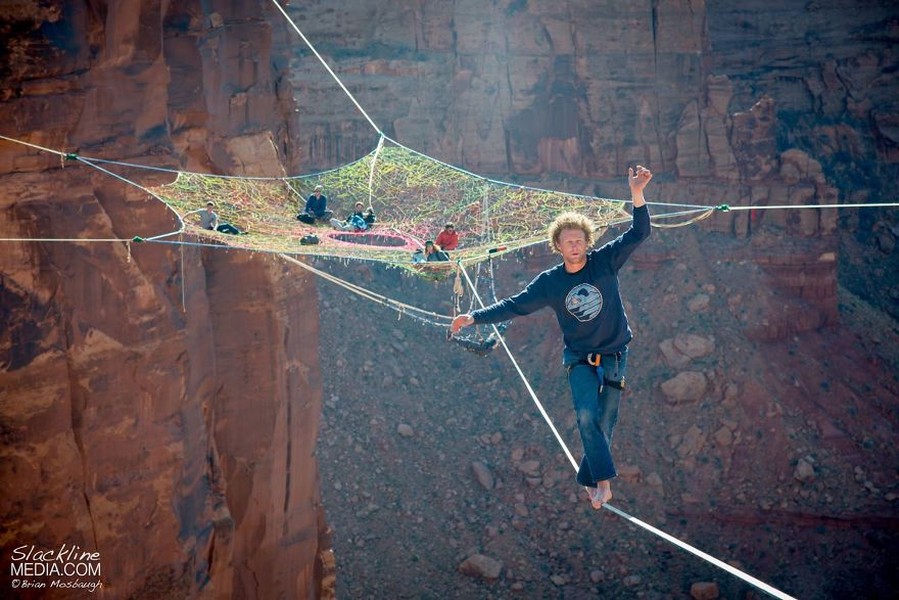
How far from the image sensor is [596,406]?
11.3 meters

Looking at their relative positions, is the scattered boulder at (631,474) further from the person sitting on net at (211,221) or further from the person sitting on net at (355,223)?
the person sitting on net at (211,221)

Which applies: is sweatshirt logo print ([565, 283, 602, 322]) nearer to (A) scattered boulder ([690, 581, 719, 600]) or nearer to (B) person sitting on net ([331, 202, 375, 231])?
(B) person sitting on net ([331, 202, 375, 231])

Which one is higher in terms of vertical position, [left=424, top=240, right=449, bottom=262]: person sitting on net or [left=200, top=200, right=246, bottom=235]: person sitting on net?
[left=200, top=200, right=246, bottom=235]: person sitting on net

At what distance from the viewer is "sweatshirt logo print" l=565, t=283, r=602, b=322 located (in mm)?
11352

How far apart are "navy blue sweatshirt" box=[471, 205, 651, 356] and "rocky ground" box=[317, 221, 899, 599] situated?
703 inches

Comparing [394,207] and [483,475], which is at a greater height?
[394,207]

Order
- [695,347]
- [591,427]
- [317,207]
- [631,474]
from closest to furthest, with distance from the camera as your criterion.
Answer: [591,427] → [317,207] → [631,474] → [695,347]

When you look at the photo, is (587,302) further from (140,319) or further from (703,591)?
(703,591)

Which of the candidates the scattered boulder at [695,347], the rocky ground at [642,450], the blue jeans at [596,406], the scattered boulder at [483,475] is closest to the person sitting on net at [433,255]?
the blue jeans at [596,406]

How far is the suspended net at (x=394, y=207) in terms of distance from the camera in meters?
16.4

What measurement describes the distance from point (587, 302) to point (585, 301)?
0.07ft

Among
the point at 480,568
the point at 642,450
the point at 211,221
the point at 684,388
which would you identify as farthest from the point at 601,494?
the point at 684,388

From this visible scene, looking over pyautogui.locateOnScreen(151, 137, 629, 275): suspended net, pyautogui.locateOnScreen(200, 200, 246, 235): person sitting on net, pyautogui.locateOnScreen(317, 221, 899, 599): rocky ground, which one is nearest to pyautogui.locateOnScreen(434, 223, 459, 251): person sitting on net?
pyautogui.locateOnScreen(151, 137, 629, 275): suspended net

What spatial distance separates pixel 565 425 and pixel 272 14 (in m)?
15.4
